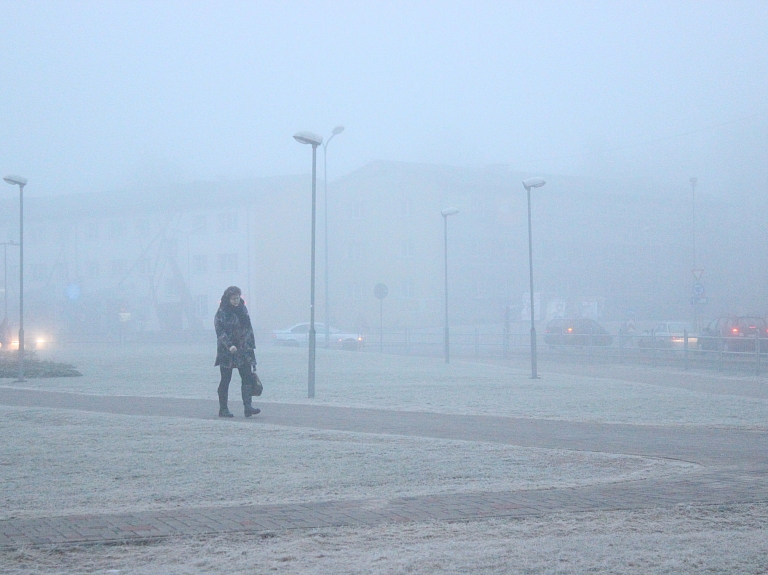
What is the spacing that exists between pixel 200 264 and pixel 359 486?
60450 millimetres

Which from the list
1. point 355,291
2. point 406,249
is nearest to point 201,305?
point 355,291

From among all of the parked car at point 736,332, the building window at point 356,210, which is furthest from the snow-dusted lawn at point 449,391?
the building window at point 356,210

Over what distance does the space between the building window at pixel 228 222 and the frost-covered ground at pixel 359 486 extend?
51.0m

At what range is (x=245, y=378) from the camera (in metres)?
12.2

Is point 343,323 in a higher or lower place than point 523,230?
lower

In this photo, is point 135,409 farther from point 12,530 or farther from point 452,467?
point 12,530

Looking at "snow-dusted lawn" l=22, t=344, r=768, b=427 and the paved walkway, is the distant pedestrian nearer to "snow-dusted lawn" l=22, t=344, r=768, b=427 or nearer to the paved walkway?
the paved walkway

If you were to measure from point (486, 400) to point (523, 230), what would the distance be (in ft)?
172

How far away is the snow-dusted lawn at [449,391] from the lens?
1373 centimetres

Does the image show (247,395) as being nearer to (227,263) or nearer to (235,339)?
(235,339)

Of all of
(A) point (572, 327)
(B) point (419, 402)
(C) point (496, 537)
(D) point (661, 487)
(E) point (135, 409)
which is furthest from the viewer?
(A) point (572, 327)

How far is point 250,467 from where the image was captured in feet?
27.2

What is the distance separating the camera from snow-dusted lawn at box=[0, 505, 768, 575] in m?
4.93

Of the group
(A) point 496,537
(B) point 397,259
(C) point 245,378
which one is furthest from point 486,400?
(B) point 397,259
